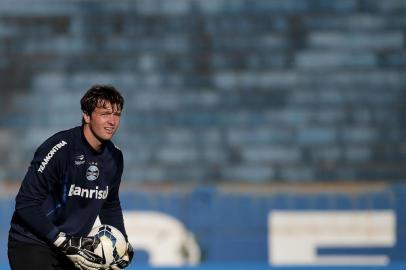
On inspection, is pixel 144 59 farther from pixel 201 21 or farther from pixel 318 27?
pixel 318 27

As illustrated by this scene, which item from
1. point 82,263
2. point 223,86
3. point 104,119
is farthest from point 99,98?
point 223,86

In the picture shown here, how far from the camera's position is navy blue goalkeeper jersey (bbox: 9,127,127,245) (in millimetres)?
4137

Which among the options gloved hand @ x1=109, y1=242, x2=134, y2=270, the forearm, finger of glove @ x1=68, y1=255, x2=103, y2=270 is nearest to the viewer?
the forearm

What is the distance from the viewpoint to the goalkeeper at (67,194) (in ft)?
13.6

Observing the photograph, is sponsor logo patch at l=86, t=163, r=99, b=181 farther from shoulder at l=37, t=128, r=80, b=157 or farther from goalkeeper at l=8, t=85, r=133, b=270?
shoulder at l=37, t=128, r=80, b=157

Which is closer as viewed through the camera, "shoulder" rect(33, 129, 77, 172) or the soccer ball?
"shoulder" rect(33, 129, 77, 172)

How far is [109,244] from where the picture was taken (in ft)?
14.2

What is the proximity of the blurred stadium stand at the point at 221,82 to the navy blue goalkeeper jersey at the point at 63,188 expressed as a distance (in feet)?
16.8

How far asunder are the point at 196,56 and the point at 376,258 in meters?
2.71

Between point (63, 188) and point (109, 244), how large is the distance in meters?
0.34

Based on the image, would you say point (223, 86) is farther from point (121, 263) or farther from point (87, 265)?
point (87, 265)

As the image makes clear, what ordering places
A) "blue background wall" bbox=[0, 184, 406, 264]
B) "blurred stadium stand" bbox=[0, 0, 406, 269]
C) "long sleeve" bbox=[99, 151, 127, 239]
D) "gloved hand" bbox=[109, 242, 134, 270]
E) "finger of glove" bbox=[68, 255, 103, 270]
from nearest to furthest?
1. "finger of glove" bbox=[68, 255, 103, 270]
2. "gloved hand" bbox=[109, 242, 134, 270]
3. "long sleeve" bbox=[99, 151, 127, 239]
4. "blue background wall" bbox=[0, 184, 406, 264]
5. "blurred stadium stand" bbox=[0, 0, 406, 269]

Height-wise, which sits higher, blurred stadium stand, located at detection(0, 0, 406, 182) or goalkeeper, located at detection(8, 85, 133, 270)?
blurred stadium stand, located at detection(0, 0, 406, 182)

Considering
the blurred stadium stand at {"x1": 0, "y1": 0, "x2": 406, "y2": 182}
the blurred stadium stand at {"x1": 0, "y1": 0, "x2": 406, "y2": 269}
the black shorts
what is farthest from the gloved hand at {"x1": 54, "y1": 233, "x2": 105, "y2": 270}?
the blurred stadium stand at {"x1": 0, "y1": 0, "x2": 406, "y2": 182}
